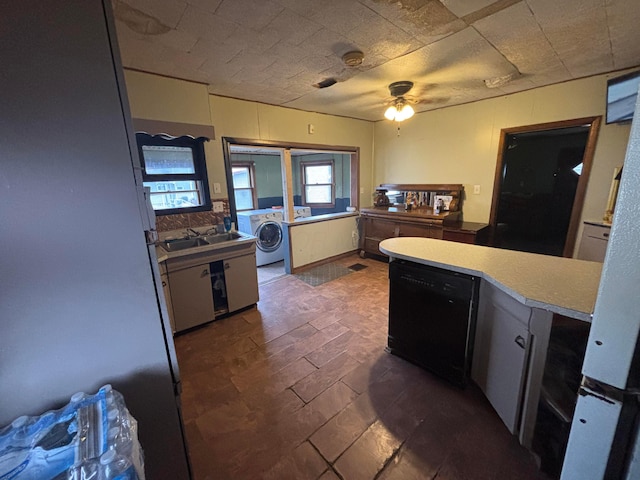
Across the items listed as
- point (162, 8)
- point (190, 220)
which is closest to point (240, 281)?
point (190, 220)

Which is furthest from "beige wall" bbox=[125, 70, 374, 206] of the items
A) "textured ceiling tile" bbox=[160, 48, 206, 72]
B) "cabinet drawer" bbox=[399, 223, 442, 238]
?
"cabinet drawer" bbox=[399, 223, 442, 238]

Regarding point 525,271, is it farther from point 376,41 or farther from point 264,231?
point 264,231

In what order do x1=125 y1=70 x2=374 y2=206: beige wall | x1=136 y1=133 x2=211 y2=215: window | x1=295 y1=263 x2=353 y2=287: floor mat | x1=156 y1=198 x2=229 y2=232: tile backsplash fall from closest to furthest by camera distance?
x1=125 y1=70 x2=374 y2=206: beige wall, x1=136 y1=133 x2=211 y2=215: window, x1=156 y1=198 x2=229 y2=232: tile backsplash, x1=295 y1=263 x2=353 y2=287: floor mat

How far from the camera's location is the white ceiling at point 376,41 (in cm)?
149

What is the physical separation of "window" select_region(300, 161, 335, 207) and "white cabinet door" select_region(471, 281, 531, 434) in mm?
4805

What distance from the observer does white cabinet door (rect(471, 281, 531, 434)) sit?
1.29 metres

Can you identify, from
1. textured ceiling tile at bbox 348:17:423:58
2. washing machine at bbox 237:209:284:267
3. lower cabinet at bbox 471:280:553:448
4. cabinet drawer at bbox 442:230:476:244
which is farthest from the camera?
washing machine at bbox 237:209:284:267

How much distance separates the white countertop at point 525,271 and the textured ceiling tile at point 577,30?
1.48 m

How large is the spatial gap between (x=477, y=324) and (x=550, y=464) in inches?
27.1

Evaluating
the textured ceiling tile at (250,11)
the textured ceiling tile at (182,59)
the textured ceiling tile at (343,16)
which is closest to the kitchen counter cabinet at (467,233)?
the textured ceiling tile at (343,16)

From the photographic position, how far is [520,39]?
185 cm

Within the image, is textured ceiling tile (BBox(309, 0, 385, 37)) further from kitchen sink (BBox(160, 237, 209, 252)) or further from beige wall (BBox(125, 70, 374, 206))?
kitchen sink (BBox(160, 237, 209, 252))

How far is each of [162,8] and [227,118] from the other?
1.59 meters

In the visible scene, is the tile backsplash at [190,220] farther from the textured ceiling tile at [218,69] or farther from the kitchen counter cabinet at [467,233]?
the kitchen counter cabinet at [467,233]
